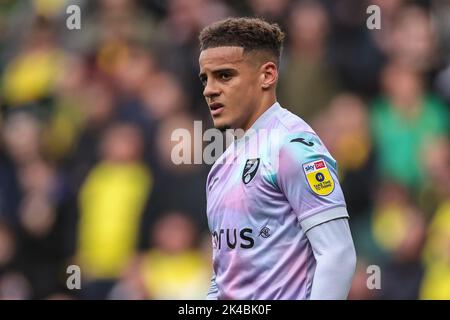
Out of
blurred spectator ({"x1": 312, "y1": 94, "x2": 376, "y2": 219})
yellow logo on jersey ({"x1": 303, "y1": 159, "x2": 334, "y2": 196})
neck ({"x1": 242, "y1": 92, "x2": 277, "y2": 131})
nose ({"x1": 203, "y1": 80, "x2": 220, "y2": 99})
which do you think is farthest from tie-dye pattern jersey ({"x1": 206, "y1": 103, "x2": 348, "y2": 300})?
blurred spectator ({"x1": 312, "y1": 94, "x2": 376, "y2": 219})

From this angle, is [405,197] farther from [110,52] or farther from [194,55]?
[110,52]

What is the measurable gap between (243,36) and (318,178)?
79 centimetres

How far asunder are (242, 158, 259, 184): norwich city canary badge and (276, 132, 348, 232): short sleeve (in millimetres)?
140

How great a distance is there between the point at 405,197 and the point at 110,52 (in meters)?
3.26

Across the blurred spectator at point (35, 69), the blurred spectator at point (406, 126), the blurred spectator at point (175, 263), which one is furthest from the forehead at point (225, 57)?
the blurred spectator at point (35, 69)

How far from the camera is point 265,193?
3.69m

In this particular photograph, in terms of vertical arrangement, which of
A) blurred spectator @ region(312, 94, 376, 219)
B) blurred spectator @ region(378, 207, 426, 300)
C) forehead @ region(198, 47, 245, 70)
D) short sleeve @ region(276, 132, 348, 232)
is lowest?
blurred spectator @ region(378, 207, 426, 300)

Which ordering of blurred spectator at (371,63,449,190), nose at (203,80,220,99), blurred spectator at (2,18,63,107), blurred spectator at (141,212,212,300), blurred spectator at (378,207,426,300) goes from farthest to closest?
blurred spectator at (2,18,63,107) < blurred spectator at (371,63,449,190) < blurred spectator at (141,212,212,300) < blurred spectator at (378,207,426,300) < nose at (203,80,220,99)

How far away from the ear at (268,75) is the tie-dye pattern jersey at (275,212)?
0.20 m

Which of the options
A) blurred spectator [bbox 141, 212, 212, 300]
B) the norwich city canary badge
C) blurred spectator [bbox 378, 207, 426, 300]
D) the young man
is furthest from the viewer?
blurred spectator [bbox 141, 212, 212, 300]

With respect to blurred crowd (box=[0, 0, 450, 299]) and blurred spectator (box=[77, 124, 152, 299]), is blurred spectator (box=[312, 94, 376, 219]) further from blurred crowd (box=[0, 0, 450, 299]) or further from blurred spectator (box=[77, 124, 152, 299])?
blurred spectator (box=[77, 124, 152, 299])

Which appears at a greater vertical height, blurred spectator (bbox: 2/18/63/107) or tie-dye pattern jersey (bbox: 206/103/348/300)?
blurred spectator (bbox: 2/18/63/107)

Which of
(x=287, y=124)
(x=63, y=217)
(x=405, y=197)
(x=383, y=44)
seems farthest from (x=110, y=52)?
(x=287, y=124)

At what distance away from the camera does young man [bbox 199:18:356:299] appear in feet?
→ 11.6
